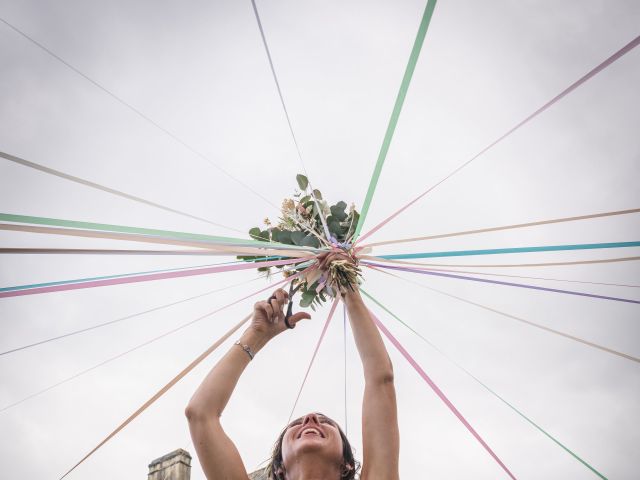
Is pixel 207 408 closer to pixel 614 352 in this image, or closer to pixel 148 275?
pixel 148 275

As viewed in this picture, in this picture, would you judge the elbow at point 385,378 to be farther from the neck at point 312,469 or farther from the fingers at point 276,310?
the fingers at point 276,310

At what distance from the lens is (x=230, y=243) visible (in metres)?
2.38

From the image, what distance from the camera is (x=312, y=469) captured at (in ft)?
6.60

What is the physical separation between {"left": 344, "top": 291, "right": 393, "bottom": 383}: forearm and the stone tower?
8.05 meters

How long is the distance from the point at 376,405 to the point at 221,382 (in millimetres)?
745

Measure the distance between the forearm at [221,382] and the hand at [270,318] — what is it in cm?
4

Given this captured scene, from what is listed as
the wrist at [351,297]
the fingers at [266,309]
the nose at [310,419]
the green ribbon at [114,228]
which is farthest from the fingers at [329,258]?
the nose at [310,419]

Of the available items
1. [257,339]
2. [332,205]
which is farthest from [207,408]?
[332,205]

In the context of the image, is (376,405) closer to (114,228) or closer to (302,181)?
(114,228)

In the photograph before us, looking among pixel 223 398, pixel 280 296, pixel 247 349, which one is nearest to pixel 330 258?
pixel 280 296

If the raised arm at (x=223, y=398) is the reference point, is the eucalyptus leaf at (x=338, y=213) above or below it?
above

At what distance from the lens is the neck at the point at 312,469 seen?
2004mm

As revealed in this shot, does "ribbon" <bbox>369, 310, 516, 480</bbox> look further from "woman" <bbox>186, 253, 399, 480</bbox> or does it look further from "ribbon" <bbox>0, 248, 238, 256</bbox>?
"ribbon" <bbox>0, 248, 238, 256</bbox>

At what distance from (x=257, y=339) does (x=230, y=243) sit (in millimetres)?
583
